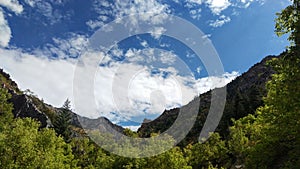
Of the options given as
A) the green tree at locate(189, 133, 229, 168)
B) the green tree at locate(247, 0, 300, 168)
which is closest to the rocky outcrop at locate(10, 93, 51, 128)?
the green tree at locate(189, 133, 229, 168)

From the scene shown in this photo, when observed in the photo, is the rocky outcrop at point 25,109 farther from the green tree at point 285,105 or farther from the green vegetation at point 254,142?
the green tree at point 285,105

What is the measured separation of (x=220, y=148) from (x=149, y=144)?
77.7ft

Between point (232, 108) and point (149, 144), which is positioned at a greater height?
point (232, 108)

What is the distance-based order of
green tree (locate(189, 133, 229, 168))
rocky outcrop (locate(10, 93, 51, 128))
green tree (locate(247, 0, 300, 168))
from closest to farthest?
1. green tree (locate(247, 0, 300, 168))
2. green tree (locate(189, 133, 229, 168))
3. rocky outcrop (locate(10, 93, 51, 128))

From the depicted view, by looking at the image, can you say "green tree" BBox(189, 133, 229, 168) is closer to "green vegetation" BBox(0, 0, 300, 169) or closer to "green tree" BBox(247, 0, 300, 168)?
"green vegetation" BBox(0, 0, 300, 169)

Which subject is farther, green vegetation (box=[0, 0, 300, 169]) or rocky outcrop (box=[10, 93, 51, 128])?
rocky outcrop (box=[10, 93, 51, 128])

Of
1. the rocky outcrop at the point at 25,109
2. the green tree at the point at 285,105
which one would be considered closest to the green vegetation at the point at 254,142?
the green tree at the point at 285,105

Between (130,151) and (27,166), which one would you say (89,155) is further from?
(27,166)

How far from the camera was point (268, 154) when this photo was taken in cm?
2472

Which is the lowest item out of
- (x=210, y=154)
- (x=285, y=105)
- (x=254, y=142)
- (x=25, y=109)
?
(x=285, y=105)

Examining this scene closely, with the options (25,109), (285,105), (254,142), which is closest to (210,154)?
(254,142)

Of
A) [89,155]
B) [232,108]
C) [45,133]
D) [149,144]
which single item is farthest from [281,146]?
[232,108]

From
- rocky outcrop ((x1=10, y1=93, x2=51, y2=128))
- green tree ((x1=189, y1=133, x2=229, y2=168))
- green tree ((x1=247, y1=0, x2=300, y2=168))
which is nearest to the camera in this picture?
green tree ((x1=247, y1=0, x2=300, y2=168))

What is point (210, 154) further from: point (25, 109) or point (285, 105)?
point (25, 109)
